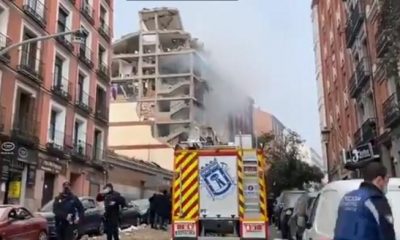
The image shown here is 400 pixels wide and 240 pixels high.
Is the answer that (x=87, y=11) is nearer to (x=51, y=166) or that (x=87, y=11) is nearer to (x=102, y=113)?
(x=102, y=113)

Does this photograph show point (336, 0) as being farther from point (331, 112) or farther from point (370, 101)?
point (370, 101)

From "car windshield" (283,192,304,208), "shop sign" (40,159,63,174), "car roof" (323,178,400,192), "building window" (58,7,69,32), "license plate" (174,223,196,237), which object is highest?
"building window" (58,7,69,32)

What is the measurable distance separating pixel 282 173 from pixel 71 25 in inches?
925

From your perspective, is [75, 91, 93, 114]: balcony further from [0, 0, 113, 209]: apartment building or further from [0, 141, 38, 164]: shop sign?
[0, 141, 38, 164]: shop sign

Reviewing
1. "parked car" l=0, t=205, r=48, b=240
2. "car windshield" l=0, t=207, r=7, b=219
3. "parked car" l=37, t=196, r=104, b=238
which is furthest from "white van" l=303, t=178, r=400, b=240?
"parked car" l=37, t=196, r=104, b=238

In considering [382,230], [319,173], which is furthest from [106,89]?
[382,230]

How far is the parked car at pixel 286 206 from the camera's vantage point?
17250 mm

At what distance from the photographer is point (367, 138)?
88.3ft

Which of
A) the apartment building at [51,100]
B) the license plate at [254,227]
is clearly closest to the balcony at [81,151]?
the apartment building at [51,100]

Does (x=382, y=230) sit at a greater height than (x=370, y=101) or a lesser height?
lesser

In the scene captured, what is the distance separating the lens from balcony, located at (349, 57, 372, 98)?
2641 cm

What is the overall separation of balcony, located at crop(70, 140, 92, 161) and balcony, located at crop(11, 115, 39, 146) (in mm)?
3973

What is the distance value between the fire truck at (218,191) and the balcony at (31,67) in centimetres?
1470

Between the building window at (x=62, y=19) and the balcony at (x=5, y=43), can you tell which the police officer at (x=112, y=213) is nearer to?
the balcony at (x=5, y=43)
